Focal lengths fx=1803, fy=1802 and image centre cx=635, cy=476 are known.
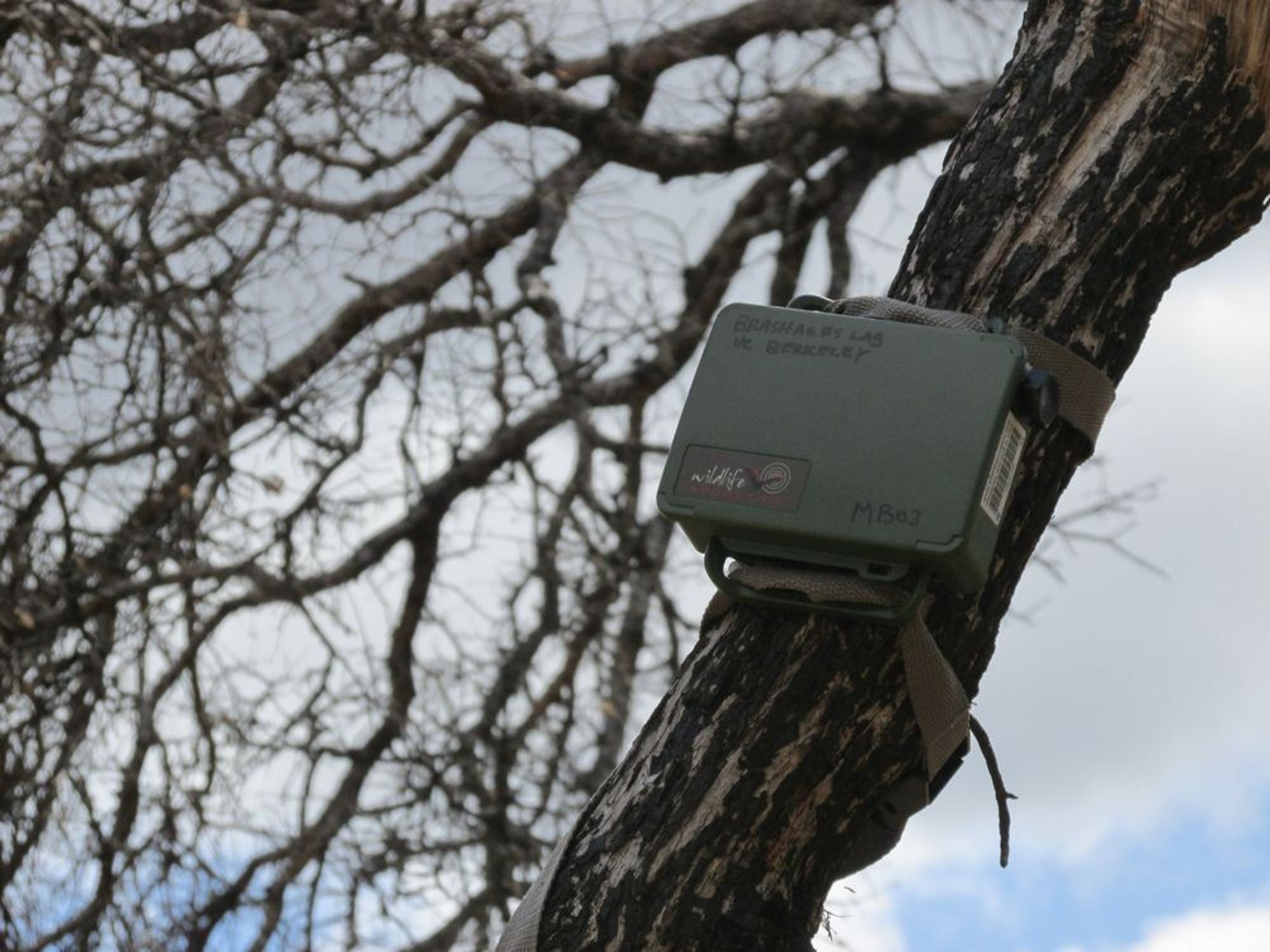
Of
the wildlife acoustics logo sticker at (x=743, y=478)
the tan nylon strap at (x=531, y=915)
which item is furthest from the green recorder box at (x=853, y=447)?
the tan nylon strap at (x=531, y=915)

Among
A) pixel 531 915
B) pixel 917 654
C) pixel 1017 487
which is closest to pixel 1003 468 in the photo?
pixel 1017 487

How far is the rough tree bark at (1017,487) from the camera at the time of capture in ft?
5.11

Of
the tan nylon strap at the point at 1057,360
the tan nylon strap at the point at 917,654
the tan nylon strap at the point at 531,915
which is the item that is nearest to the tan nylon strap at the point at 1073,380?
the tan nylon strap at the point at 1057,360

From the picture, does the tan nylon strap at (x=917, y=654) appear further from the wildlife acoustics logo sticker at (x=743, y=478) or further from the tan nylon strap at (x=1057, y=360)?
the tan nylon strap at (x=1057, y=360)

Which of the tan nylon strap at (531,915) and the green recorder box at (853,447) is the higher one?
the green recorder box at (853,447)

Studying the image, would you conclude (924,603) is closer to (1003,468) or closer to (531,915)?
(1003,468)

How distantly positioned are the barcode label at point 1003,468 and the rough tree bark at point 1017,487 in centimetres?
6

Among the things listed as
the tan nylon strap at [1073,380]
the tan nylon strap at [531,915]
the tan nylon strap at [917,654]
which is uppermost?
the tan nylon strap at [1073,380]

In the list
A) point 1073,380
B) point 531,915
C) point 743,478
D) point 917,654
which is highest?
point 1073,380

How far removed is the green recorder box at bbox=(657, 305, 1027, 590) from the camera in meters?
1.51

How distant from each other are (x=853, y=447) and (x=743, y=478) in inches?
3.9

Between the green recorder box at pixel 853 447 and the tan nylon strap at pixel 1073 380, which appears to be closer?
the green recorder box at pixel 853 447

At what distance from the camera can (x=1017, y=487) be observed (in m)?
1.62

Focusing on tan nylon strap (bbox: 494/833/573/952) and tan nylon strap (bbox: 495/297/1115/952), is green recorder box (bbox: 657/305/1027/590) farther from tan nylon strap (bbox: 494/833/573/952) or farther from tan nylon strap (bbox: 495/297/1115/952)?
tan nylon strap (bbox: 494/833/573/952)
